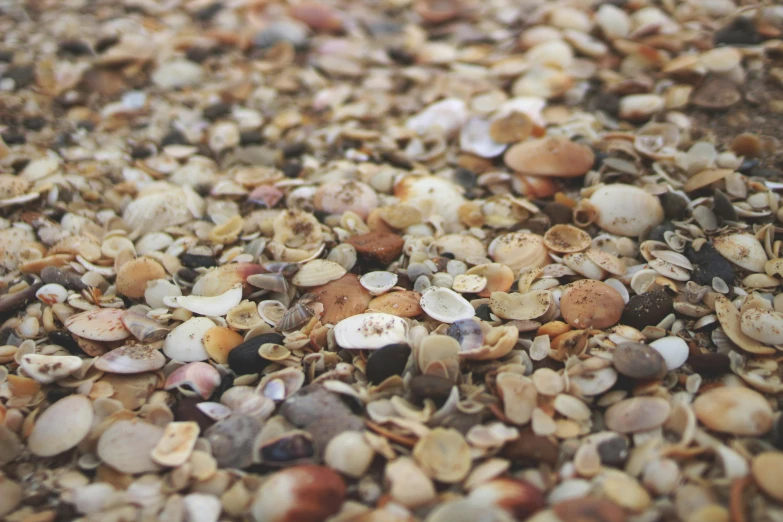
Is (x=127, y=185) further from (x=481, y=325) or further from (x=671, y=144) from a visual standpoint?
(x=671, y=144)

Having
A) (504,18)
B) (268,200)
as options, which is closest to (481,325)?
(268,200)

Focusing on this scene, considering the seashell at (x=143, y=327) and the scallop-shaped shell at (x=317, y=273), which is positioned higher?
the scallop-shaped shell at (x=317, y=273)

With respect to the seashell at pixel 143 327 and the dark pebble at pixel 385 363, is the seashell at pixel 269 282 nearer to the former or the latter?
the seashell at pixel 143 327

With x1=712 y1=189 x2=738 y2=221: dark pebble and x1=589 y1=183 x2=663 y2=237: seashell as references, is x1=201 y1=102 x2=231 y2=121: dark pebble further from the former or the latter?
x1=712 y1=189 x2=738 y2=221: dark pebble

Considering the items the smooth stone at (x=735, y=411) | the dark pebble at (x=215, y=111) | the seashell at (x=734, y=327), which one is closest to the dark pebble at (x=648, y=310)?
the seashell at (x=734, y=327)

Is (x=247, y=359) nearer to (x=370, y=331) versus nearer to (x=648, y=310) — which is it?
(x=370, y=331)

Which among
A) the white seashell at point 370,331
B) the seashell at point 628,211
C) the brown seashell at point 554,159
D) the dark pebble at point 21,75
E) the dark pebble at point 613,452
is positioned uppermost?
the dark pebble at point 21,75

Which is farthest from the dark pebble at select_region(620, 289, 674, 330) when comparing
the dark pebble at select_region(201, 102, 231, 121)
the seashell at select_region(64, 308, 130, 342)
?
the dark pebble at select_region(201, 102, 231, 121)

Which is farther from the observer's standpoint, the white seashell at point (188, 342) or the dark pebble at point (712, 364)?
the white seashell at point (188, 342)

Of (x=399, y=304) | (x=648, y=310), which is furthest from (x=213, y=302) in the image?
(x=648, y=310)
